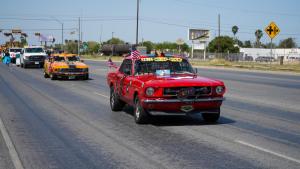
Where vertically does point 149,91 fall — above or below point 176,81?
below

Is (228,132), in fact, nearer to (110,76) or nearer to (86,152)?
(86,152)

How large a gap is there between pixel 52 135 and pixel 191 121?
3.53 meters

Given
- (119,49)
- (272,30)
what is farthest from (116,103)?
(119,49)

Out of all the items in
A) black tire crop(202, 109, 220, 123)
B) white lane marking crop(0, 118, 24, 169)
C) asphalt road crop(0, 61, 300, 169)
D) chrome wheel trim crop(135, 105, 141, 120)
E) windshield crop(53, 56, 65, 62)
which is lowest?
white lane marking crop(0, 118, 24, 169)

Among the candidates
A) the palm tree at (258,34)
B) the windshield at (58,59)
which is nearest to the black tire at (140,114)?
the windshield at (58,59)

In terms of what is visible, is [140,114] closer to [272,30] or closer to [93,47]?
[272,30]

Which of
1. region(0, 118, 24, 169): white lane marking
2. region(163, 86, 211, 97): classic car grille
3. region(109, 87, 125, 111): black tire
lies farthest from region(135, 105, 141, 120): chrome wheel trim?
region(0, 118, 24, 169): white lane marking

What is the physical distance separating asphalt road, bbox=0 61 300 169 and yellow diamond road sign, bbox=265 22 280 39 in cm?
2896

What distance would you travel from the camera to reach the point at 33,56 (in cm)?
4650

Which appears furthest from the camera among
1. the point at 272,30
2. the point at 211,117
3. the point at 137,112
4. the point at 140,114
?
the point at 272,30

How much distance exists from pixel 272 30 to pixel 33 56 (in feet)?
68.0

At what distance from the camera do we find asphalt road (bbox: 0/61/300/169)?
785 cm

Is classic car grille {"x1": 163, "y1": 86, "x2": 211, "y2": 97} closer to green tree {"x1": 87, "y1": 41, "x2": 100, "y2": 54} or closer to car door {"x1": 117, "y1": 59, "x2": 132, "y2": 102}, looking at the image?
car door {"x1": 117, "y1": 59, "x2": 132, "y2": 102}

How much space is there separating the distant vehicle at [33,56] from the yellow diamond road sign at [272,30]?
19395mm
